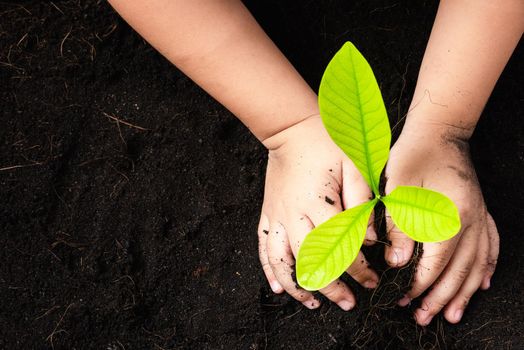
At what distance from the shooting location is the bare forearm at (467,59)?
1.01 meters

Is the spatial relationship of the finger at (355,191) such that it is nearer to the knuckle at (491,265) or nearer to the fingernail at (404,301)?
the fingernail at (404,301)

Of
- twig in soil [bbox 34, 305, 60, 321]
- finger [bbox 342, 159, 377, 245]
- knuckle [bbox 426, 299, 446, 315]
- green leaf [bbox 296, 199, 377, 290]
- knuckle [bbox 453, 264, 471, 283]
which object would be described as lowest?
knuckle [bbox 426, 299, 446, 315]

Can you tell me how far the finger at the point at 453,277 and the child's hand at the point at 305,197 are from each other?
0.41 feet

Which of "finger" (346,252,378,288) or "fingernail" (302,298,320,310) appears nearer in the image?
"finger" (346,252,378,288)

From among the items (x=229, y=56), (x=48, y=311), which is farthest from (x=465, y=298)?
(x=48, y=311)

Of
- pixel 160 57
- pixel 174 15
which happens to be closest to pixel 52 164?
pixel 160 57

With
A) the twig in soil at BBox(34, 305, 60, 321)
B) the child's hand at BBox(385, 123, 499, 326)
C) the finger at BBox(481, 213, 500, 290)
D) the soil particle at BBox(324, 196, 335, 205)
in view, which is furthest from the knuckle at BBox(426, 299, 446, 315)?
the twig in soil at BBox(34, 305, 60, 321)

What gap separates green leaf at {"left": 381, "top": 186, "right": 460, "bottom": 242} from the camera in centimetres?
73

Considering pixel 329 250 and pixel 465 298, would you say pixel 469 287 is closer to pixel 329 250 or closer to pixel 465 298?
pixel 465 298

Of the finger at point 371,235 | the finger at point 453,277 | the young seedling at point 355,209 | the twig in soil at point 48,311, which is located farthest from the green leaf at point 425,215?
the twig in soil at point 48,311

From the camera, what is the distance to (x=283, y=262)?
104 centimetres

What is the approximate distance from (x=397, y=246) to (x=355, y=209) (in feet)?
0.61

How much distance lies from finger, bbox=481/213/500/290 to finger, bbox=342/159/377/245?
25 centimetres

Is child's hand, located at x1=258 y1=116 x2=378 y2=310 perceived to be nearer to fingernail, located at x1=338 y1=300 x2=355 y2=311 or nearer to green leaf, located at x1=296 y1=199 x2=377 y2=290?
fingernail, located at x1=338 y1=300 x2=355 y2=311
